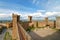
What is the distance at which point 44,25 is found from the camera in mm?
14609

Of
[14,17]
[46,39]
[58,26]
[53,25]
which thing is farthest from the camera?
[53,25]

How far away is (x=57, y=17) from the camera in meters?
12.7

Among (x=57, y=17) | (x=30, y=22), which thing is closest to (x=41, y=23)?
(x=30, y=22)

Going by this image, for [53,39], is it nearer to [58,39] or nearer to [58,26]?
[58,39]

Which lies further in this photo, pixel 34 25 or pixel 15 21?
pixel 34 25

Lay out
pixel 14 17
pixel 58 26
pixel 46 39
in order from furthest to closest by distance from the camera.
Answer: pixel 58 26, pixel 14 17, pixel 46 39

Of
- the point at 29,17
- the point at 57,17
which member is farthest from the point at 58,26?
the point at 29,17

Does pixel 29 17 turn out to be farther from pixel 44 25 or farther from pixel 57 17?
pixel 57 17

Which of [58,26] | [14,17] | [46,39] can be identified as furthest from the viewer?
[58,26]

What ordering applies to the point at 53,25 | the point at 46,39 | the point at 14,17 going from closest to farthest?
1. the point at 46,39
2. the point at 14,17
3. the point at 53,25

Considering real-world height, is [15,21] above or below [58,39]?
above

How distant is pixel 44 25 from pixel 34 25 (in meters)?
1.38

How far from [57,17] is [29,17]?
4.11 meters

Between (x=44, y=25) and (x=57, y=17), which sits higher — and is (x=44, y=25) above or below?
below
